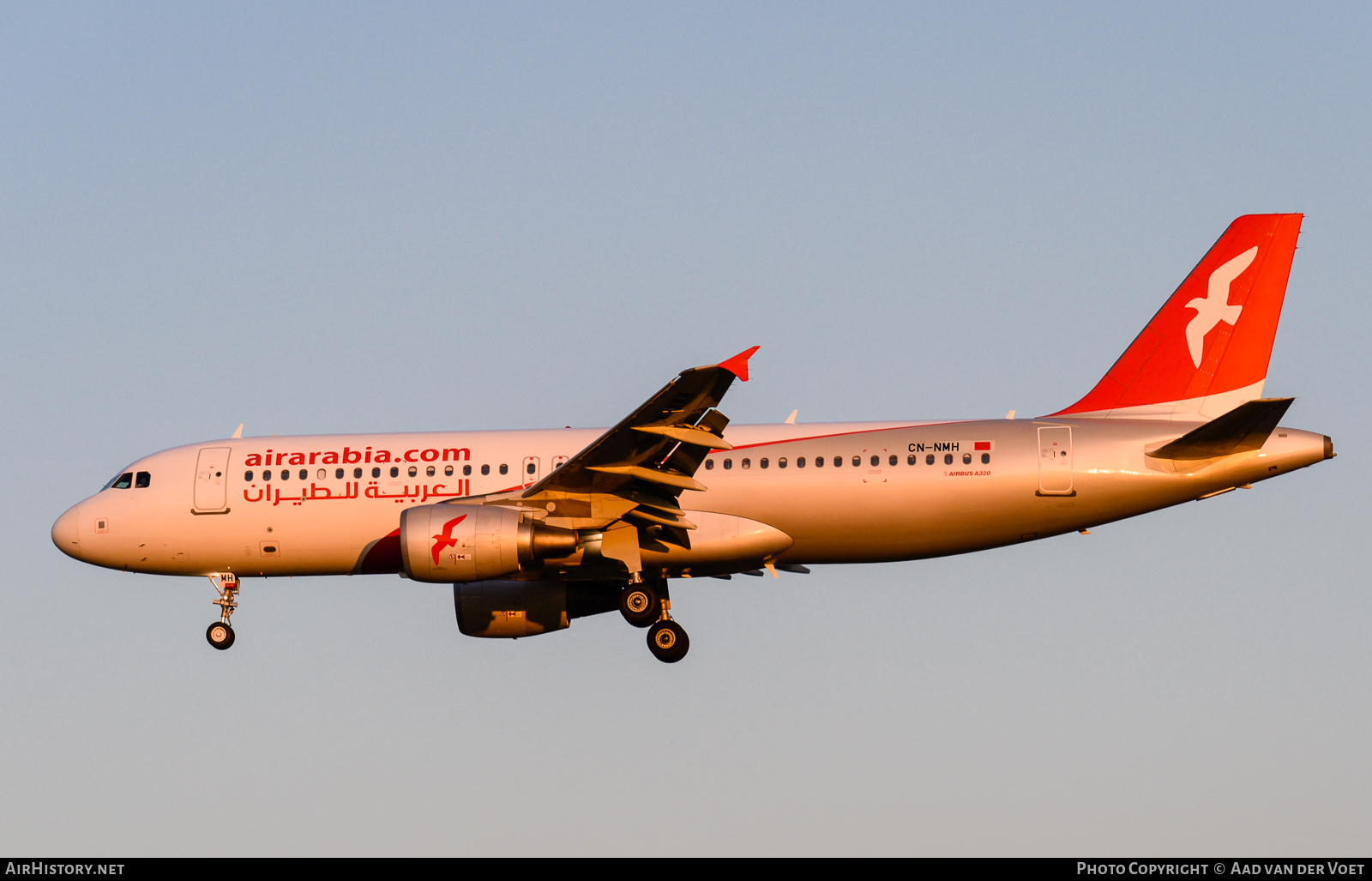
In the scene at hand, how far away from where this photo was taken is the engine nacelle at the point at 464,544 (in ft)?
84.2

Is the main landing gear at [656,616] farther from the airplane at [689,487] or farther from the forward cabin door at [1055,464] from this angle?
the forward cabin door at [1055,464]

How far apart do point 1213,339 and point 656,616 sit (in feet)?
36.0

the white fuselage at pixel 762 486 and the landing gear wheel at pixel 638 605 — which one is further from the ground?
the white fuselage at pixel 762 486

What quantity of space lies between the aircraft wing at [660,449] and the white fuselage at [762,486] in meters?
1.15

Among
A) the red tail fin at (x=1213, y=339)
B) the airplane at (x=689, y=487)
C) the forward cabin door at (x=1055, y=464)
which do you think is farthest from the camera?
the red tail fin at (x=1213, y=339)

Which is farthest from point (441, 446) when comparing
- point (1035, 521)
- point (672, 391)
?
point (1035, 521)

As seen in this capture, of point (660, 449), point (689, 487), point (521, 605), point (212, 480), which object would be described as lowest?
point (521, 605)

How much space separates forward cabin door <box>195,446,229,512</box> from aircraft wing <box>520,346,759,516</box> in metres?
6.15

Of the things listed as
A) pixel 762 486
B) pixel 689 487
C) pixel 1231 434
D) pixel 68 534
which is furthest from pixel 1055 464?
pixel 68 534

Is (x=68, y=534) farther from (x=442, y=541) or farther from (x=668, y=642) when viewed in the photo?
(x=668, y=642)

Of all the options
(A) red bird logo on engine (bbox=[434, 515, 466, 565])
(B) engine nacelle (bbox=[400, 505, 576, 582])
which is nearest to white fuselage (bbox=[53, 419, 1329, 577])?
(B) engine nacelle (bbox=[400, 505, 576, 582])

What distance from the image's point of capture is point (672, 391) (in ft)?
79.5

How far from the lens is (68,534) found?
3022 cm

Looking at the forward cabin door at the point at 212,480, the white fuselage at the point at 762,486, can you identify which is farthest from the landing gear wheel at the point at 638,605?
the forward cabin door at the point at 212,480
